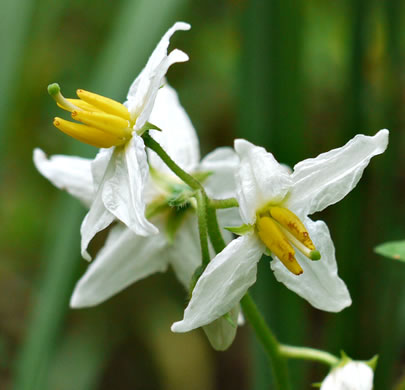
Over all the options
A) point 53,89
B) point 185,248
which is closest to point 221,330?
point 185,248

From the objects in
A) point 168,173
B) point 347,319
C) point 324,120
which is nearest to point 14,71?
point 168,173

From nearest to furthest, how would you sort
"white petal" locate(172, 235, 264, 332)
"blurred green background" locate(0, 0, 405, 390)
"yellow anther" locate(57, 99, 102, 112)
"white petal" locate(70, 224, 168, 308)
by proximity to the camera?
"white petal" locate(172, 235, 264, 332) → "yellow anther" locate(57, 99, 102, 112) → "white petal" locate(70, 224, 168, 308) → "blurred green background" locate(0, 0, 405, 390)

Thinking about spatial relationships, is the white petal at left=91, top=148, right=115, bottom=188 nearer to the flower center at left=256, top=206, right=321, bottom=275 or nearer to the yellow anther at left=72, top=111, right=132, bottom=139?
the yellow anther at left=72, top=111, right=132, bottom=139

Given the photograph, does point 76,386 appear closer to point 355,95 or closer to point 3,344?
point 3,344

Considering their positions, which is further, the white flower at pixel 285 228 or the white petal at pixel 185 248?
the white petal at pixel 185 248

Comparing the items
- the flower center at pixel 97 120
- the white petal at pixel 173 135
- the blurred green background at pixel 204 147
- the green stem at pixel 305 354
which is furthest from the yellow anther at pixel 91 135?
the blurred green background at pixel 204 147

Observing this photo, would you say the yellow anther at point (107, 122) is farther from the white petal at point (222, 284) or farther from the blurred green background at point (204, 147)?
the blurred green background at point (204, 147)

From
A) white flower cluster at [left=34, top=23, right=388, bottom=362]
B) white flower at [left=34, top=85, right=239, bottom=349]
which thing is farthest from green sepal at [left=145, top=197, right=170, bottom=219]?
white flower cluster at [left=34, top=23, right=388, bottom=362]
